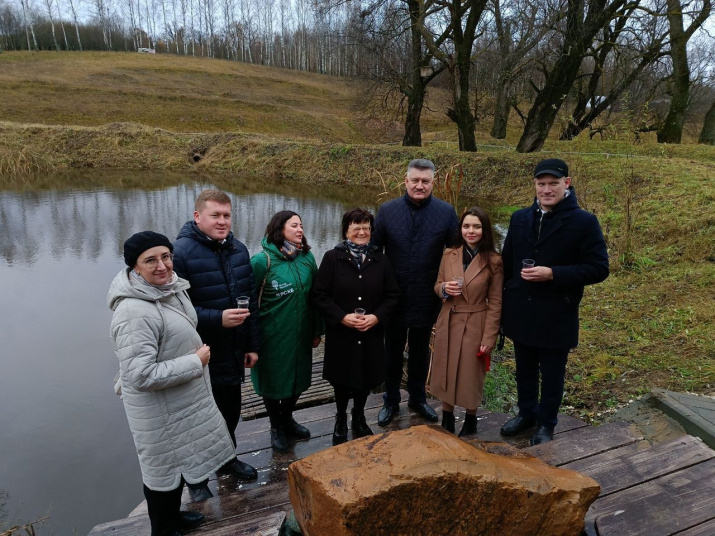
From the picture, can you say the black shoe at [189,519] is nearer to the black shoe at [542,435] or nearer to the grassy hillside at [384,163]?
the black shoe at [542,435]

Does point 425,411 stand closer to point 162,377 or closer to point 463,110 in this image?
point 162,377

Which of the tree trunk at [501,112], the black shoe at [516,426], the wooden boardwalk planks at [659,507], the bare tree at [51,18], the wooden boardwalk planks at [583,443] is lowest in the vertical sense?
the black shoe at [516,426]

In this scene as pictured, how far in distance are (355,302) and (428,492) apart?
48.0 inches

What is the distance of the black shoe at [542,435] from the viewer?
2.91 meters

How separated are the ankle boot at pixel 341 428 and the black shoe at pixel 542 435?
3.75ft

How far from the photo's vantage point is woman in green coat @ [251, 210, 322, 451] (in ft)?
9.30

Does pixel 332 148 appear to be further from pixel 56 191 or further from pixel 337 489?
pixel 337 489

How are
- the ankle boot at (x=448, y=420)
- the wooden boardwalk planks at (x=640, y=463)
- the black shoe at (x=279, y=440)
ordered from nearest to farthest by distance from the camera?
the wooden boardwalk planks at (x=640, y=463), the black shoe at (x=279, y=440), the ankle boot at (x=448, y=420)

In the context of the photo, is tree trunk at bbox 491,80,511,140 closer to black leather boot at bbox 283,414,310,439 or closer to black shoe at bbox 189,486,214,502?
black leather boot at bbox 283,414,310,439

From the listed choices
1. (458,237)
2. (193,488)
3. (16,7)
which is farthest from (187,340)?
(16,7)

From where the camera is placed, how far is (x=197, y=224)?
257cm

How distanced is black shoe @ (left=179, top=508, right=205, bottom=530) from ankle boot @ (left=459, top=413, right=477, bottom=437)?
1.64 metres

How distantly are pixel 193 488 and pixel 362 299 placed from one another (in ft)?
4.46

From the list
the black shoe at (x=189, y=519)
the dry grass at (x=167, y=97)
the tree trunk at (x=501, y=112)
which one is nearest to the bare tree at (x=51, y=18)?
the dry grass at (x=167, y=97)
